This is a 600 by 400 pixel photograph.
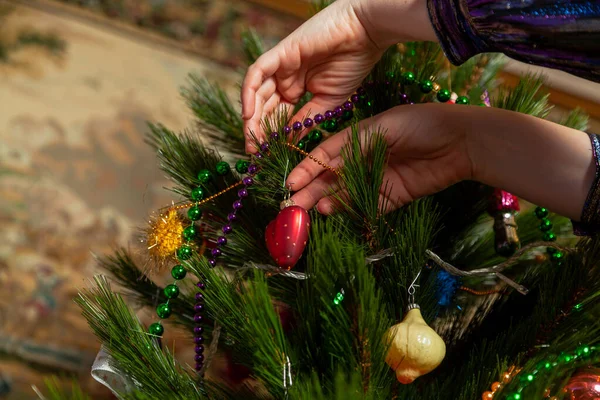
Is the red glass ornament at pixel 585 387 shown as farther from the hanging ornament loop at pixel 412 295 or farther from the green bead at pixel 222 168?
the green bead at pixel 222 168

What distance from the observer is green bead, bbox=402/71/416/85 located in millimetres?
497

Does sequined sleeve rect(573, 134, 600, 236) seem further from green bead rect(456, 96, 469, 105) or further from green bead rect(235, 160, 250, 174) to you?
green bead rect(235, 160, 250, 174)

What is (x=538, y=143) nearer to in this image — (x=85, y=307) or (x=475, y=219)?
(x=475, y=219)

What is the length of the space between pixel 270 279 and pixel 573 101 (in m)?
1.12

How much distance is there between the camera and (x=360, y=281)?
29 centimetres

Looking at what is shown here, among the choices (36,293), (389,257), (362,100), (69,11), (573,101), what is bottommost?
(36,293)

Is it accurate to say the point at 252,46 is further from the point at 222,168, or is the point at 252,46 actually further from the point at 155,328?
the point at 155,328

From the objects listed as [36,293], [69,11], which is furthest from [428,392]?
[69,11]

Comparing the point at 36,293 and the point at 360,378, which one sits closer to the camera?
the point at 360,378

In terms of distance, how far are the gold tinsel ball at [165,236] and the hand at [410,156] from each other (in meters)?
0.11

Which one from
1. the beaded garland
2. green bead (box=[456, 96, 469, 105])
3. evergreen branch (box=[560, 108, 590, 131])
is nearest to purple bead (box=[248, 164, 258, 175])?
the beaded garland

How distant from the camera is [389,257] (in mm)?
400

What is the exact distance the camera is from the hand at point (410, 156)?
0.43m

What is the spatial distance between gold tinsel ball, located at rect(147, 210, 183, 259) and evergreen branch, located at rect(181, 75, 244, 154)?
15cm
